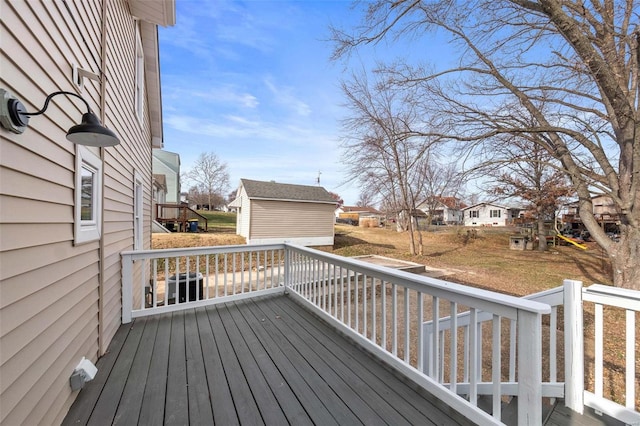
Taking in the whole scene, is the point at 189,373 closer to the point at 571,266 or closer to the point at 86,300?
the point at 86,300

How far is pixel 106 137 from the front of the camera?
68.6 inches

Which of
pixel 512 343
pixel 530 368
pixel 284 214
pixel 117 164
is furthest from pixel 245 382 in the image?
pixel 284 214

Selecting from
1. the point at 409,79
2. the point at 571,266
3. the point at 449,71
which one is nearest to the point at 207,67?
the point at 409,79

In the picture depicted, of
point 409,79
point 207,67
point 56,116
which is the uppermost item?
point 207,67

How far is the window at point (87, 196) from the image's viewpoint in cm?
214

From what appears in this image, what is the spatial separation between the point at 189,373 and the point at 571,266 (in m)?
13.3

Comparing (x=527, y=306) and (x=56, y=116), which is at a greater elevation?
(x=56, y=116)

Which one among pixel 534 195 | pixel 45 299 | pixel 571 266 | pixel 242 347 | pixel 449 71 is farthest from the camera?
pixel 534 195

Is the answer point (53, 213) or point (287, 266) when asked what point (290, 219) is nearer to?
point (287, 266)

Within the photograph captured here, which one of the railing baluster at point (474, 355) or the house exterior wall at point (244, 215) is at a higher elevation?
the house exterior wall at point (244, 215)

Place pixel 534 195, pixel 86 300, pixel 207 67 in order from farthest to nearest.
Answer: pixel 534 195, pixel 207 67, pixel 86 300

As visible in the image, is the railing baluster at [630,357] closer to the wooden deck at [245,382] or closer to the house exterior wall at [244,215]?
the wooden deck at [245,382]

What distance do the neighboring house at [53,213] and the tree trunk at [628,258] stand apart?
337 inches

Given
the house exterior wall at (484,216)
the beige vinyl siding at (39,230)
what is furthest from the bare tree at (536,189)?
the house exterior wall at (484,216)
